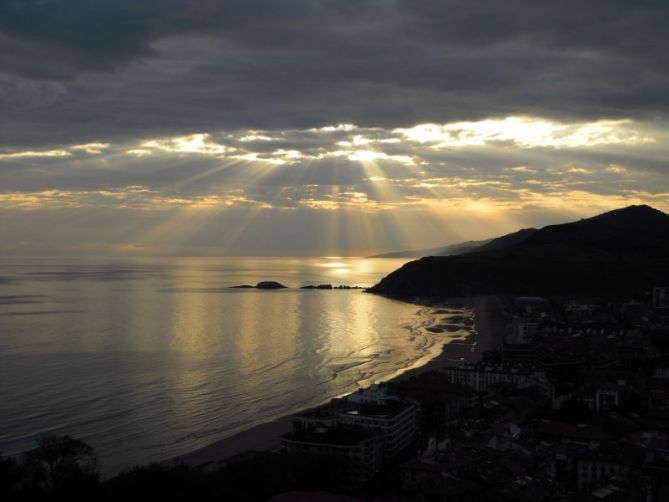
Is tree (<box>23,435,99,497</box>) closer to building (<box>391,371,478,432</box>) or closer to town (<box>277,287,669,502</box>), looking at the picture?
town (<box>277,287,669,502</box>)

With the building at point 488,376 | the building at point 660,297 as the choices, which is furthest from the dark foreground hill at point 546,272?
the building at point 488,376

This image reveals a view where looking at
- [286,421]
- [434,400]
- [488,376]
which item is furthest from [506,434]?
[488,376]

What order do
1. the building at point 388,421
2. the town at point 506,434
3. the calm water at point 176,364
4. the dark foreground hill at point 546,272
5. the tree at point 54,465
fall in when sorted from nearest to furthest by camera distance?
the tree at point 54,465 < the town at point 506,434 < the building at point 388,421 < the calm water at point 176,364 < the dark foreground hill at point 546,272

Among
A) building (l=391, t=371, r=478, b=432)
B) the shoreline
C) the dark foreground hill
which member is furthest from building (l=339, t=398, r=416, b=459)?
the dark foreground hill

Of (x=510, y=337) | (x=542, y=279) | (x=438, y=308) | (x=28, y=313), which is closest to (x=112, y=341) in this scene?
(x=28, y=313)

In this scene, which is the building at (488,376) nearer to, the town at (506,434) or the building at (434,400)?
the town at (506,434)

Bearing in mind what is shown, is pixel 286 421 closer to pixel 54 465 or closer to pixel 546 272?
pixel 54 465

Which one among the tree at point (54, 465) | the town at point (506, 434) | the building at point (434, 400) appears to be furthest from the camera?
the building at point (434, 400)
